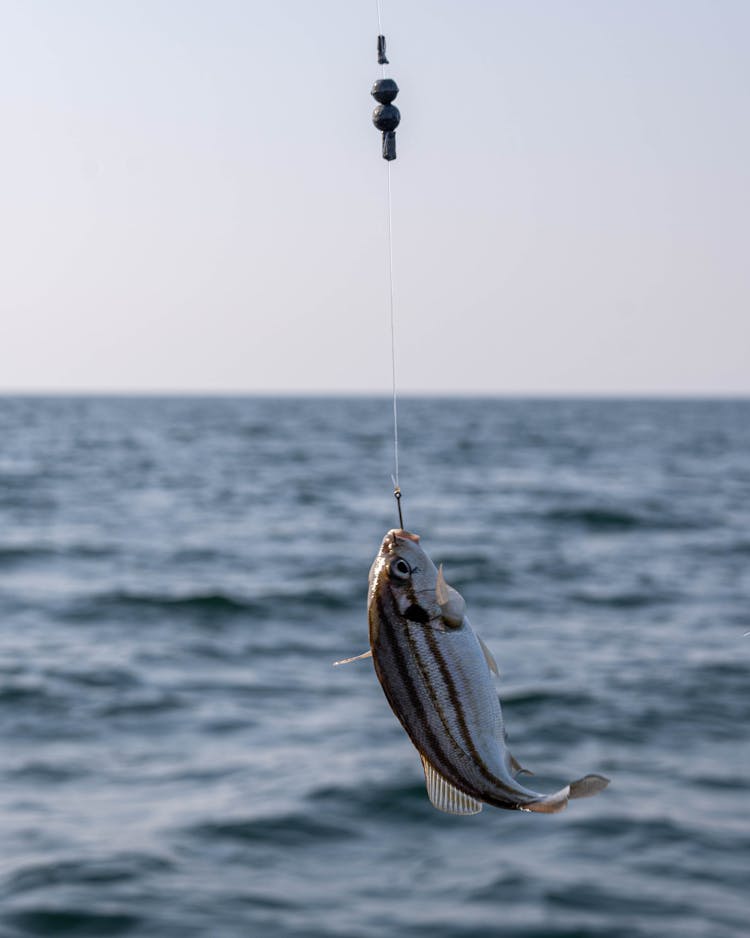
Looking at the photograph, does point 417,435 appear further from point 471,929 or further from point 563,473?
point 471,929

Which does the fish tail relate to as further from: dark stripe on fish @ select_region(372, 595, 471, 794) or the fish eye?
the fish eye

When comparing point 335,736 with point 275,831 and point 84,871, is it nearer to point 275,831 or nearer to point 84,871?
point 275,831

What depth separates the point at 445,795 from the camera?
412 cm

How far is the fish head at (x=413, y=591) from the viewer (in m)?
4.11

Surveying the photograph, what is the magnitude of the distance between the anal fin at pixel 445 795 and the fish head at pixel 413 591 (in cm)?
46

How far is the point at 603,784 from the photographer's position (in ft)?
11.6

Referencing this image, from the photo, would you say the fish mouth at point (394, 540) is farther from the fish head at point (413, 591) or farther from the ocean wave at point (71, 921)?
the ocean wave at point (71, 921)

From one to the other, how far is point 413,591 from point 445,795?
0.68m

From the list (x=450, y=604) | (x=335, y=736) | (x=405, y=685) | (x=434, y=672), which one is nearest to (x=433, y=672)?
(x=434, y=672)

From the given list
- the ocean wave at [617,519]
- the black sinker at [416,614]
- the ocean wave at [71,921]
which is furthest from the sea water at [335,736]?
the black sinker at [416,614]

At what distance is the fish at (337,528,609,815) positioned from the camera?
4.11 meters

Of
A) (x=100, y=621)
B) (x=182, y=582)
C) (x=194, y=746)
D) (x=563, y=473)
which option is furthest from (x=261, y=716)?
(x=563, y=473)

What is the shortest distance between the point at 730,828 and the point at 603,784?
13523mm

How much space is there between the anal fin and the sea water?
32.9ft
